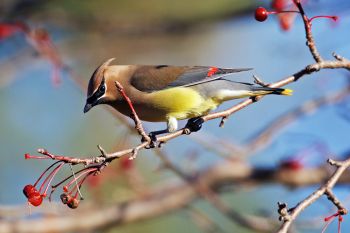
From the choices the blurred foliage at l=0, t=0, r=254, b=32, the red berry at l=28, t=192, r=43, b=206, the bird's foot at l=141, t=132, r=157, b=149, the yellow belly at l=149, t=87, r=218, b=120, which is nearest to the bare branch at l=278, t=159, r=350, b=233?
the bird's foot at l=141, t=132, r=157, b=149

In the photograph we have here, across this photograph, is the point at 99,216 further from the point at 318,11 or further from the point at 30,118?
the point at 30,118

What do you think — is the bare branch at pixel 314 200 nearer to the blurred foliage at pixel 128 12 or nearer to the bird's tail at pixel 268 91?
the bird's tail at pixel 268 91

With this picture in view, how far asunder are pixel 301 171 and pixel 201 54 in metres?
4.27

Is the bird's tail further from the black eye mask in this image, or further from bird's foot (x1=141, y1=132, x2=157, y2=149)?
the black eye mask

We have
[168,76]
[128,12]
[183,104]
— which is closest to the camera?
[183,104]

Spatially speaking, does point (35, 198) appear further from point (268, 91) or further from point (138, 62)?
point (138, 62)

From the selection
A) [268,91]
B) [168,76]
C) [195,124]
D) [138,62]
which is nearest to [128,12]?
[138,62]

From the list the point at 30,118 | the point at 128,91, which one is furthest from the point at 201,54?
the point at 128,91

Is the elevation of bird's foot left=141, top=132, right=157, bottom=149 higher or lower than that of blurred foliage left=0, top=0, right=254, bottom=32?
lower

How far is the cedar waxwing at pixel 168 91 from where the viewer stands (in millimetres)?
3502

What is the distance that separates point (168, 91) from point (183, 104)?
13 centimetres

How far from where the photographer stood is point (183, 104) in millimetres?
3559

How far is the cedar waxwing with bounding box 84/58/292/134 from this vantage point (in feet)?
11.5

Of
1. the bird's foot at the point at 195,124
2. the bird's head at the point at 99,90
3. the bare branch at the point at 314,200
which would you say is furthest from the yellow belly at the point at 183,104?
the bare branch at the point at 314,200
